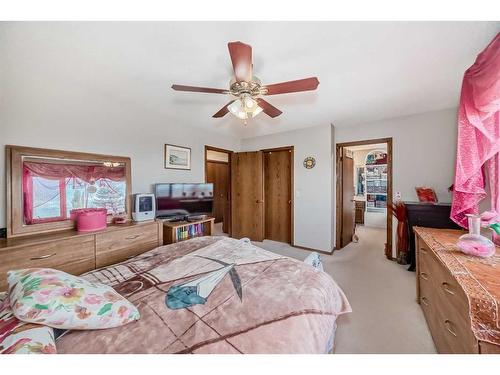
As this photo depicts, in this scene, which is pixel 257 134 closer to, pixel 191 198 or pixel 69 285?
pixel 191 198

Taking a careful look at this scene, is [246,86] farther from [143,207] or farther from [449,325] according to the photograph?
[449,325]

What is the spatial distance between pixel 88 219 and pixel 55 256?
0.40 meters

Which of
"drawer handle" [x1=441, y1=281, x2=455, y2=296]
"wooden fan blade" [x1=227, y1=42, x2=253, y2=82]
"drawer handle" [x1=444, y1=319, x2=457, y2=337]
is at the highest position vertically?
"wooden fan blade" [x1=227, y1=42, x2=253, y2=82]

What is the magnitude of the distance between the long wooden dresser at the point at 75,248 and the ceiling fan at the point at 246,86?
5.11 feet

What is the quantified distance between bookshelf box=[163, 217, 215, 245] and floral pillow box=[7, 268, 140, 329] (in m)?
1.56

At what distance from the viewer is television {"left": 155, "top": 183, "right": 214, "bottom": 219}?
261 cm

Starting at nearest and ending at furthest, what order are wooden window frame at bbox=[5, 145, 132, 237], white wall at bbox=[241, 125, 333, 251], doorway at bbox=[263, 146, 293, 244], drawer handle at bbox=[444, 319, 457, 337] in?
1. drawer handle at bbox=[444, 319, 457, 337]
2. wooden window frame at bbox=[5, 145, 132, 237]
3. white wall at bbox=[241, 125, 333, 251]
4. doorway at bbox=[263, 146, 293, 244]

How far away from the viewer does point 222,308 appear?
3.07ft

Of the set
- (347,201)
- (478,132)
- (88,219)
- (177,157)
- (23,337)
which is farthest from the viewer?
(347,201)

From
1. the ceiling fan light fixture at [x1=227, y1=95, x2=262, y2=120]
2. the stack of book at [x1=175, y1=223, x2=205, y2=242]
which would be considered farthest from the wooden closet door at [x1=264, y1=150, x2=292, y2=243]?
the ceiling fan light fixture at [x1=227, y1=95, x2=262, y2=120]

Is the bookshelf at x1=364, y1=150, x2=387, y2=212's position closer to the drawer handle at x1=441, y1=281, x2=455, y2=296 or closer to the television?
the drawer handle at x1=441, y1=281, x2=455, y2=296

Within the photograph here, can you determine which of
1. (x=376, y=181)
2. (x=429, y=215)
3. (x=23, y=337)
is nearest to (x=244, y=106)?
(x=23, y=337)

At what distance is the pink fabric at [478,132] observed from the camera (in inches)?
48.7
